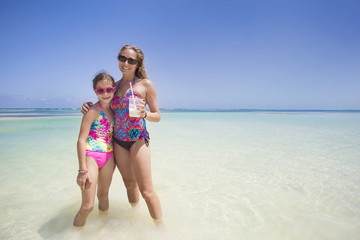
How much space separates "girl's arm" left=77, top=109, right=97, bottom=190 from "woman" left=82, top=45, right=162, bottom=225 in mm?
143

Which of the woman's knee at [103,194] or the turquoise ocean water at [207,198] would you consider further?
the woman's knee at [103,194]

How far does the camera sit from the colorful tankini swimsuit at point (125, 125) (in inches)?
92.7

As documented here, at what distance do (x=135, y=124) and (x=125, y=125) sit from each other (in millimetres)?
117

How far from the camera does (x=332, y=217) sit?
282 centimetres

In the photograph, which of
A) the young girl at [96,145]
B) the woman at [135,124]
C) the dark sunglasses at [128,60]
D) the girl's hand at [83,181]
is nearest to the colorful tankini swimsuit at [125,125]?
the woman at [135,124]

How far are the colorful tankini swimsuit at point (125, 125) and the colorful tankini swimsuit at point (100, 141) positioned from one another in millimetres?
105

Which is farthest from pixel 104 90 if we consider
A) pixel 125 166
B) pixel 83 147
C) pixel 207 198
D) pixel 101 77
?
pixel 207 198

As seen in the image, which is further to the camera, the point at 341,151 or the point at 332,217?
the point at 341,151

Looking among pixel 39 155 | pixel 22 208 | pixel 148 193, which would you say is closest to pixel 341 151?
pixel 148 193

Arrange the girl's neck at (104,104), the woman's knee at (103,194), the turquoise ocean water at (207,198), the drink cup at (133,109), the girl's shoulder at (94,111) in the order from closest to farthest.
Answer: the drink cup at (133,109) < the girl's shoulder at (94,111) < the girl's neck at (104,104) < the turquoise ocean water at (207,198) < the woman's knee at (103,194)

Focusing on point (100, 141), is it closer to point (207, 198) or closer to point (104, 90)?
point (104, 90)

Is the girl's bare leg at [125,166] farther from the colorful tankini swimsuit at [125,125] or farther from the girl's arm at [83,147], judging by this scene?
the girl's arm at [83,147]

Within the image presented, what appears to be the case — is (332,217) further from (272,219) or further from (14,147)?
(14,147)

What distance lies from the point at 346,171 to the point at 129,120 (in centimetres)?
512
